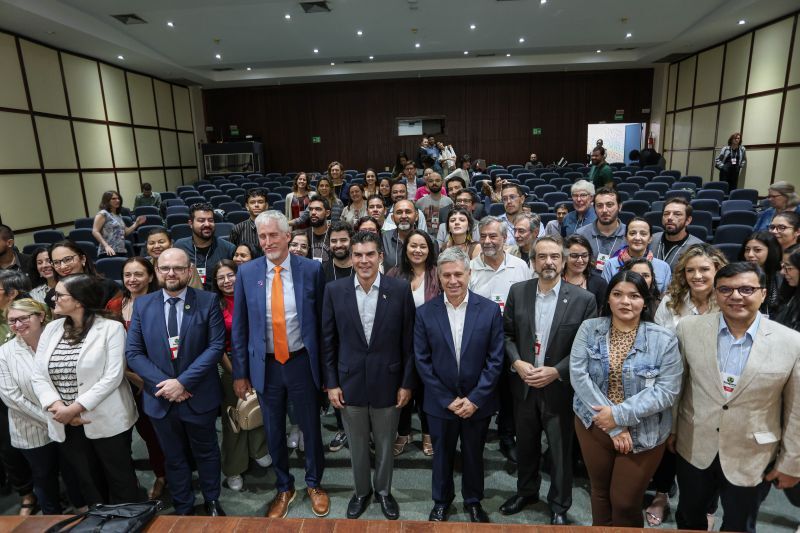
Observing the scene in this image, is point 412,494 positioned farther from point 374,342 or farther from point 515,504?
point 374,342

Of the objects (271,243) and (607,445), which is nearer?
(607,445)

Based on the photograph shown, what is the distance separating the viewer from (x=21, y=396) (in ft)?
7.66

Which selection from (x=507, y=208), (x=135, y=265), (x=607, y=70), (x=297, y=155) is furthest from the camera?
(x=297, y=155)

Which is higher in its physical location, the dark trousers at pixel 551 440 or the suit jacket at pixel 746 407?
the suit jacket at pixel 746 407

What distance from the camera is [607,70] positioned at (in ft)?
49.9

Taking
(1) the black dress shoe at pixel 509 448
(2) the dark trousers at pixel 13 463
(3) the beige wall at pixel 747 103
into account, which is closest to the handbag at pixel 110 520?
(2) the dark trousers at pixel 13 463

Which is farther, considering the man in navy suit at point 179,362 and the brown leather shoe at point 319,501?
the brown leather shoe at point 319,501

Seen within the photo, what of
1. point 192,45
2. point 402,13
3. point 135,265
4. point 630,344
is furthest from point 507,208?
point 192,45

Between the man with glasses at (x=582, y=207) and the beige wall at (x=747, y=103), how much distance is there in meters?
7.46

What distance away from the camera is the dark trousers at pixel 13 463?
2.56m

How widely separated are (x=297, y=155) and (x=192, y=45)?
20.9ft

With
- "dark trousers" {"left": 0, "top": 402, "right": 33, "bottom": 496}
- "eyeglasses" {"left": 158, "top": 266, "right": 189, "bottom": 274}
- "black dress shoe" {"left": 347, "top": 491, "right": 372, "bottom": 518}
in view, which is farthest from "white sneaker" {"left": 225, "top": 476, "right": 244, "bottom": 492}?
"eyeglasses" {"left": 158, "top": 266, "right": 189, "bottom": 274}

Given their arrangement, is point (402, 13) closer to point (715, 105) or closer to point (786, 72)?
point (786, 72)

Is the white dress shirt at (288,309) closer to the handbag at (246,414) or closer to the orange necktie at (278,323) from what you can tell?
the orange necktie at (278,323)
